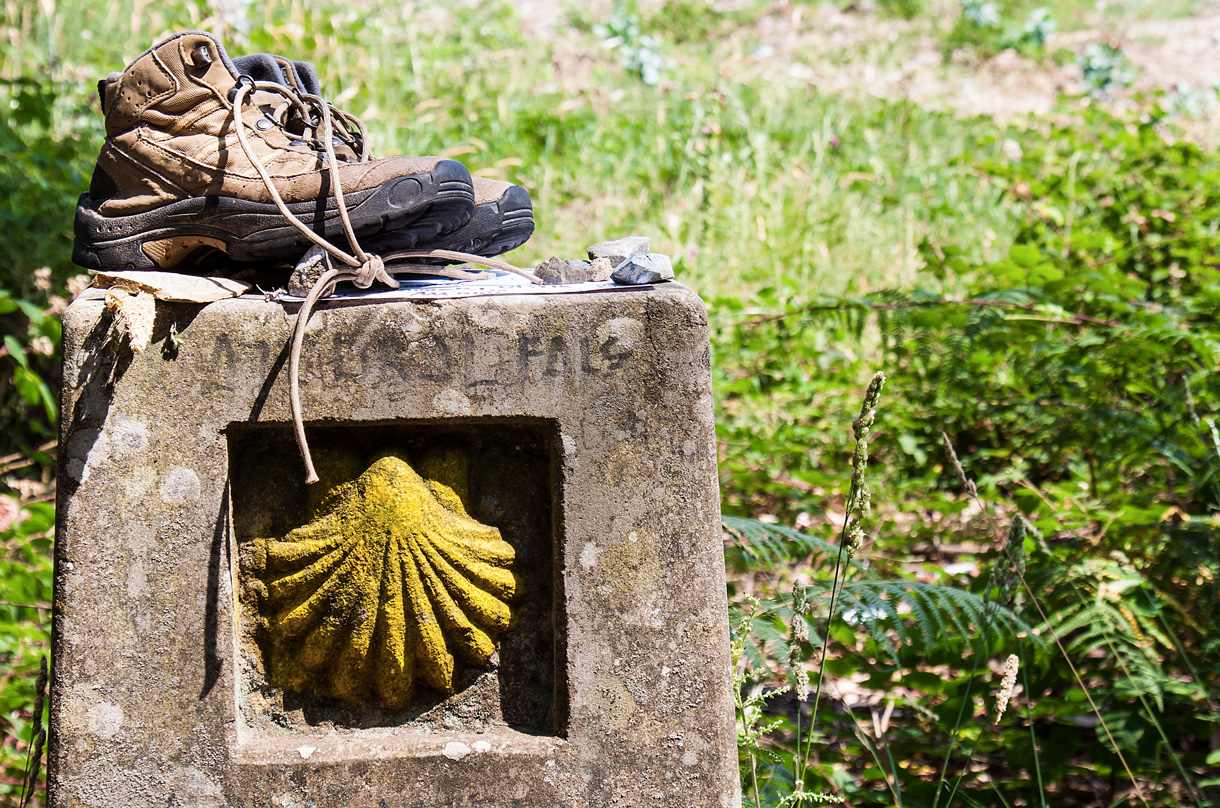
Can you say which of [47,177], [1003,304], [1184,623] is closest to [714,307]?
[1003,304]

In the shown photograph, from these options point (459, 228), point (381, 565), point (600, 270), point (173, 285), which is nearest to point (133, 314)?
point (173, 285)

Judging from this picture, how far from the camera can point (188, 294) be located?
1452 millimetres

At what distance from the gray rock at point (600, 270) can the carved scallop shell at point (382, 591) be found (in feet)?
1.46

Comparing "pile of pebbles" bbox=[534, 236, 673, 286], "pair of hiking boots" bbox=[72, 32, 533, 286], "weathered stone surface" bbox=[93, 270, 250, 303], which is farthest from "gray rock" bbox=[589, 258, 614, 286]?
"weathered stone surface" bbox=[93, 270, 250, 303]

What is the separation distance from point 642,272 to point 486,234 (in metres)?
0.55

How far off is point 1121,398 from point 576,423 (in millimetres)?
2461

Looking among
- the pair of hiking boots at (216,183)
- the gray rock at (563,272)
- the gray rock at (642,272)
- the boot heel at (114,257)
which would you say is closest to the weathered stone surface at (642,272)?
the gray rock at (642,272)

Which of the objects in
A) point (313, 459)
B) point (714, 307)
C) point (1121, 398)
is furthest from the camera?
point (714, 307)

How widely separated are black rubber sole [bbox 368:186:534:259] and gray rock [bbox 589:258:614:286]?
314 mm

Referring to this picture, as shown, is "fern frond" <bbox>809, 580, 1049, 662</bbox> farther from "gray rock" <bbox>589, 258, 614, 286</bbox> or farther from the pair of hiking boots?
the pair of hiking boots

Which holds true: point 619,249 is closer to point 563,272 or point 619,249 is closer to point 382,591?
point 563,272

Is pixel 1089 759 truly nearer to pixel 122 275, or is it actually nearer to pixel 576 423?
pixel 576 423

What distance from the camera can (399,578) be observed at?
59.2 inches

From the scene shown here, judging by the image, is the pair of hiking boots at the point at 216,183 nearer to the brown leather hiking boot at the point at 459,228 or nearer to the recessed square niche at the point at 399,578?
the brown leather hiking boot at the point at 459,228
